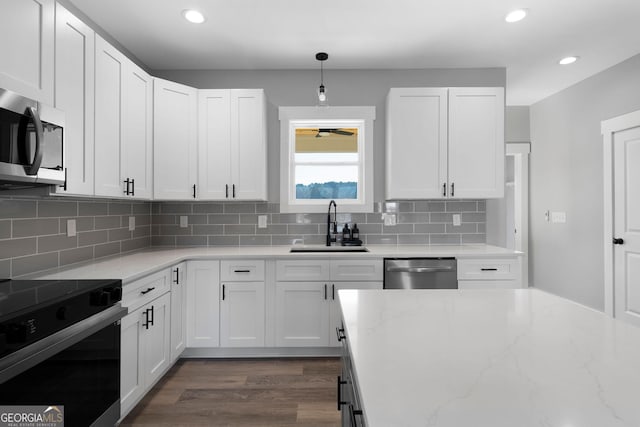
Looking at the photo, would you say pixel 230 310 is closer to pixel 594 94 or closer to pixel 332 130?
pixel 332 130

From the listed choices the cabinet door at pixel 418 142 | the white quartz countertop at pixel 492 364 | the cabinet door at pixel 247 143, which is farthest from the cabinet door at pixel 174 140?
the white quartz countertop at pixel 492 364

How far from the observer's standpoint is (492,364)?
764 mm

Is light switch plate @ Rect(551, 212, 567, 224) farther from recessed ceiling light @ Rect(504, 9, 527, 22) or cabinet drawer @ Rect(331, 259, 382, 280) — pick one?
cabinet drawer @ Rect(331, 259, 382, 280)

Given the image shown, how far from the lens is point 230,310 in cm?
285

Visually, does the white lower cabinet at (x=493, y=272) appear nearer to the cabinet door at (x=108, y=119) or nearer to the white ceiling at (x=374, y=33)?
the white ceiling at (x=374, y=33)

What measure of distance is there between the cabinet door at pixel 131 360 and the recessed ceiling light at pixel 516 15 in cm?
321

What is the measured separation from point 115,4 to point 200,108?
36.9 inches

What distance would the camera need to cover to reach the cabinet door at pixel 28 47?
1.46 m

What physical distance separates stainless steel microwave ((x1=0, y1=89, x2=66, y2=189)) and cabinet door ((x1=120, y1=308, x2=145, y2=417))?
33.3 inches

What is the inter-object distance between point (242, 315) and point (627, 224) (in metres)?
3.73

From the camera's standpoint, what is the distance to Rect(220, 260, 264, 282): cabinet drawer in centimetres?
284

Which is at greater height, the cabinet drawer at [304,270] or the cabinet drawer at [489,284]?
the cabinet drawer at [304,270]

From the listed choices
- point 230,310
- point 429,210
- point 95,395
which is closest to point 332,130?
point 429,210

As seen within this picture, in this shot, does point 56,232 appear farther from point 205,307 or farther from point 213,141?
point 213,141
